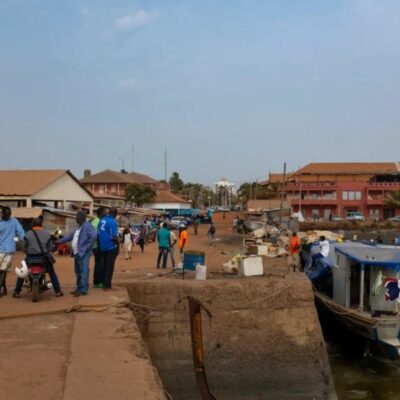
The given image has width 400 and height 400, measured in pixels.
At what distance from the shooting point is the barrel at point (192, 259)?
12.3m

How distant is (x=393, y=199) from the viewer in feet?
241

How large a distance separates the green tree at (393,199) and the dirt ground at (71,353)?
7018cm

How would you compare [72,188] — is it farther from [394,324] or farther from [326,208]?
[326,208]

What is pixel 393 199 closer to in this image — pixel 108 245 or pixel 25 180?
pixel 25 180

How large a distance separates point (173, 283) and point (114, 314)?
2160 mm

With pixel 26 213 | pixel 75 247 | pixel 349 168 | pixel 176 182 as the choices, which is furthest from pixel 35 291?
pixel 176 182

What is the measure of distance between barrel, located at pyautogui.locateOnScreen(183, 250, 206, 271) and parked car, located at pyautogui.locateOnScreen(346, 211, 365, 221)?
63283 millimetres

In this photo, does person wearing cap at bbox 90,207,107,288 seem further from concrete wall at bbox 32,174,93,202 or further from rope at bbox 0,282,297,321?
concrete wall at bbox 32,174,93,202

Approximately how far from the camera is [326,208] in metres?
78.2

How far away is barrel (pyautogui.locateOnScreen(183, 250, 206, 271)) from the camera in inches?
486

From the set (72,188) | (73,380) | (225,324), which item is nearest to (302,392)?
(225,324)

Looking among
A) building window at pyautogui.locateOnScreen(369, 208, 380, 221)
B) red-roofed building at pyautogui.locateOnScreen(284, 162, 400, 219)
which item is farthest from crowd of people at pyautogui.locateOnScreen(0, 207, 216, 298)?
building window at pyautogui.locateOnScreen(369, 208, 380, 221)

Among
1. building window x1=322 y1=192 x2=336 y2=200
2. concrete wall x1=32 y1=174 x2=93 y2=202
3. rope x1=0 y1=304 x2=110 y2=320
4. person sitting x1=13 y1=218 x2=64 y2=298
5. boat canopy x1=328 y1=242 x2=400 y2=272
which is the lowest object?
rope x1=0 y1=304 x2=110 y2=320

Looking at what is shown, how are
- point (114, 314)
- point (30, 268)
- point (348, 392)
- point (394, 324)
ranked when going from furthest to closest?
point (394, 324) < point (348, 392) < point (30, 268) < point (114, 314)
